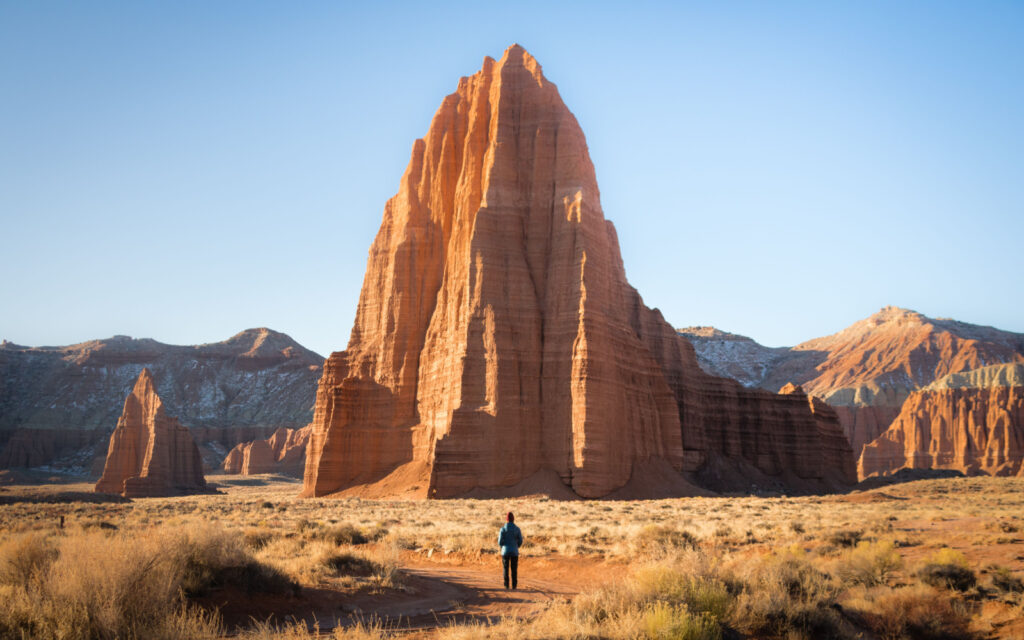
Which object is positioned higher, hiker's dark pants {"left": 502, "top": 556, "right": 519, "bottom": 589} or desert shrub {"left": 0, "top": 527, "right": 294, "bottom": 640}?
desert shrub {"left": 0, "top": 527, "right": 294, "bottom": 640}

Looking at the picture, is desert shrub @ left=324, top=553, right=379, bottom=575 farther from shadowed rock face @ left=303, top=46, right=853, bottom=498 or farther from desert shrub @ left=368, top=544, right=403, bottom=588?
shadowed rock face @ left=303, top=46, right=853, bottom=498

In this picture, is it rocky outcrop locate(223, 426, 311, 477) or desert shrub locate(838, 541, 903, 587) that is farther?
rocky outcrop locate(223, 426, 311, 477)

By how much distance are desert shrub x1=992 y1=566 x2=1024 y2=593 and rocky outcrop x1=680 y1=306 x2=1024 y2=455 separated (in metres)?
139

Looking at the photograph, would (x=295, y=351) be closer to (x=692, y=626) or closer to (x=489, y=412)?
(x=489, y=412)

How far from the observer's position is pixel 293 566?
16219mm

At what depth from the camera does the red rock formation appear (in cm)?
11812

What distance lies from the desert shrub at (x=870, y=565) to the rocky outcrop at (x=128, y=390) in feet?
464

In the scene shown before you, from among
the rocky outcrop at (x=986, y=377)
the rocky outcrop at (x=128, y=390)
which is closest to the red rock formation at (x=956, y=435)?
the rocky outcrop at (x=986, y=377)

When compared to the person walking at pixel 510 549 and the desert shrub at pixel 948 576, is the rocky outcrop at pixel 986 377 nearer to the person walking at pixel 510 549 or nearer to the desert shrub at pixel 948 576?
the desert shrub at pixel 948 576

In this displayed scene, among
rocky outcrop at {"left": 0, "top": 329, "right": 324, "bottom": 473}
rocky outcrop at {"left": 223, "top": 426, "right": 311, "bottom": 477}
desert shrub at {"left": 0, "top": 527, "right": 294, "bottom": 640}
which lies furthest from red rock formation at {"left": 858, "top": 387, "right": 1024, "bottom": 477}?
desert shrub at {"left": 0, "top": 527, "right": 294, "bottom": 640}

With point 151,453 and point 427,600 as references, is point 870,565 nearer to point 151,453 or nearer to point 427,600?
point 427,600

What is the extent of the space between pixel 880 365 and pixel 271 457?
431 feet

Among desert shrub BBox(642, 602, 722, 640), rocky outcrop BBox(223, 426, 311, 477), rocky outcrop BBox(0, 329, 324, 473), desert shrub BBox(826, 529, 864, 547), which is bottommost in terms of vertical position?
rocky outcrop BBox(223, 426, 311, 477)

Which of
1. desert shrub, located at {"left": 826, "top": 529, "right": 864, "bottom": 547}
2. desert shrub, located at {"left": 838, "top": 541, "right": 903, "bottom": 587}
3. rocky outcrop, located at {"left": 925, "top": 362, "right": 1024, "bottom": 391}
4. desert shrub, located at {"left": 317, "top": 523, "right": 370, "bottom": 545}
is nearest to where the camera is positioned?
desert shrub, located at {"left": 838, "top": 541, "right": 903, "bottom": 587}
